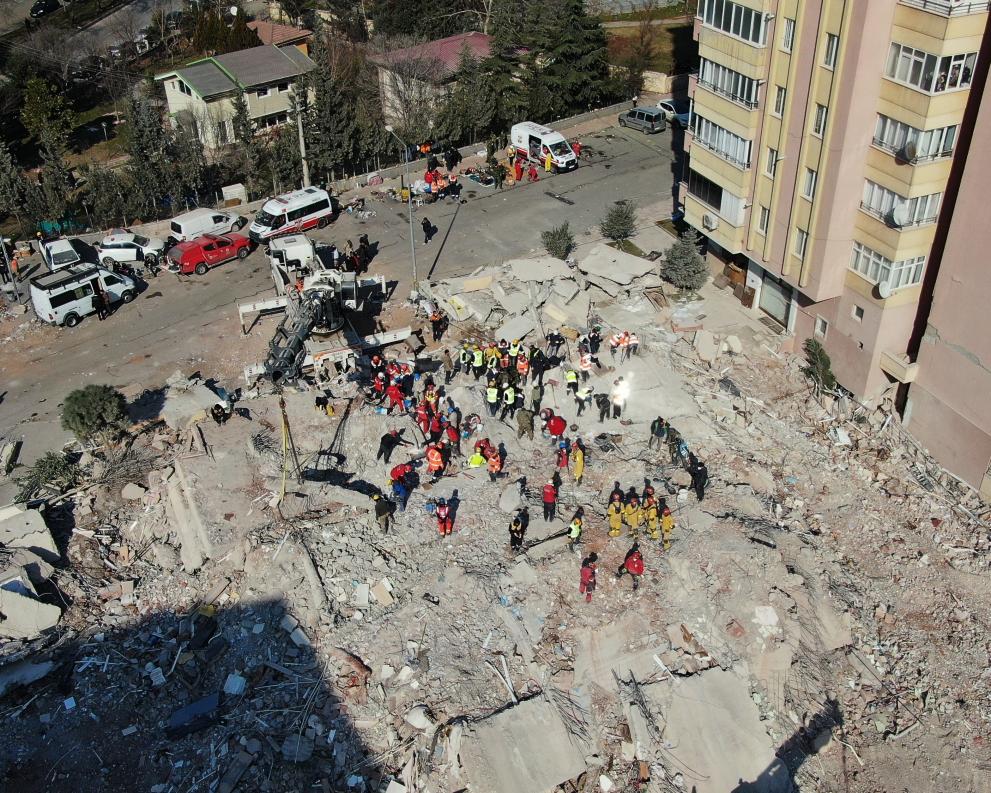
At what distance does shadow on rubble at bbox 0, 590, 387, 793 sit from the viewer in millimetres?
20578

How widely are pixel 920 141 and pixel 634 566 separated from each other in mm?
14583

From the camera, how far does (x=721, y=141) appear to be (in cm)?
3278

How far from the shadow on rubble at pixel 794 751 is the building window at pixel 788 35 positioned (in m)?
19.3

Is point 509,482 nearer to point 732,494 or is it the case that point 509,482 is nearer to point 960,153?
point 732,494

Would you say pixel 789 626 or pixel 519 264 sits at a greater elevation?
pixel 519 264

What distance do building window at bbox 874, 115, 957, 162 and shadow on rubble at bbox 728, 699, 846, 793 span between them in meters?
15.4

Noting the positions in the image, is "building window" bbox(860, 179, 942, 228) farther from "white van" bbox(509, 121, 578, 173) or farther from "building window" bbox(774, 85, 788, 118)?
"white van" bbox(509, 121, 578, 173)

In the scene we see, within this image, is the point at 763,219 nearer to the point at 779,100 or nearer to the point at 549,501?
the point at 779,100

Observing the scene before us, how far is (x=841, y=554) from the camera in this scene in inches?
1056

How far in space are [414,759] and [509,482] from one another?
8665mm

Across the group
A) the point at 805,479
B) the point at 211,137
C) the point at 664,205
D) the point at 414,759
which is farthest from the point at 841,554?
the point at 211,137

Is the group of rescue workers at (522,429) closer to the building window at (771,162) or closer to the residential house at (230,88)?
the building window at (771,162)

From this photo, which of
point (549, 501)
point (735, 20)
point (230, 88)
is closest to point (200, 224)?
point (230, 88)

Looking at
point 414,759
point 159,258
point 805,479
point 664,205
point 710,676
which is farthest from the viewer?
point 664,205
